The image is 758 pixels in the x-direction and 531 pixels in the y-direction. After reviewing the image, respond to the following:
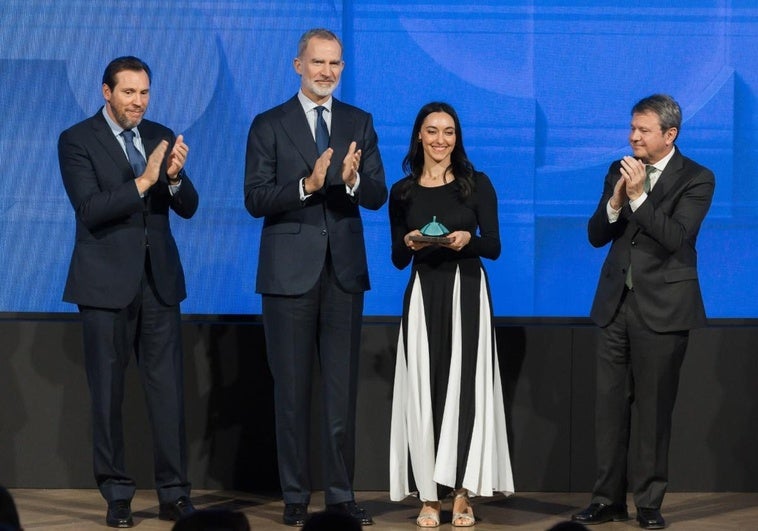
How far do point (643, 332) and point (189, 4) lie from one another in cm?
255

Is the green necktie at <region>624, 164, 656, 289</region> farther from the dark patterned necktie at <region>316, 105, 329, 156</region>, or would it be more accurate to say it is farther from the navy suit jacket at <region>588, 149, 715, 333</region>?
the dark patterned necktie at <region>316, 105, 329, 156</region>

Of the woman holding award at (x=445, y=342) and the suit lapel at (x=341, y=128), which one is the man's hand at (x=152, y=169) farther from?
Result: the woman holding award at (x=445, y=342)

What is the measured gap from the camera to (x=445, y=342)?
5105 mm

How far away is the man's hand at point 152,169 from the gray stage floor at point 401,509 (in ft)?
4.29

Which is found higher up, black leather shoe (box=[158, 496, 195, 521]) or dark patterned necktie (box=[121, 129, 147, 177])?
dark patterned necktie (box=[121, 129, 147, 177])

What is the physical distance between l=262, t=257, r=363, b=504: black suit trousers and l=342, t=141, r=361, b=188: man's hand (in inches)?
15.1

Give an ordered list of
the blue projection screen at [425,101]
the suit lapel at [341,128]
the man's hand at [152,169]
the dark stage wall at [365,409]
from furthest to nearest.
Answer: the blue projection screen at [425,101] → the dark stage wall at [365,409] → the suit lapel at [341,128] → the man's hand at [152,169]

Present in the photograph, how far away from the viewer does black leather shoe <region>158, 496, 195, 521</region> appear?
512 cm

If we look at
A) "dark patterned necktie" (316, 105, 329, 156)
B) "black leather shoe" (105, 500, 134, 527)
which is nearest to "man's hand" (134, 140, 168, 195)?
"dark patterned necktie" (316, 105, 329, 156)

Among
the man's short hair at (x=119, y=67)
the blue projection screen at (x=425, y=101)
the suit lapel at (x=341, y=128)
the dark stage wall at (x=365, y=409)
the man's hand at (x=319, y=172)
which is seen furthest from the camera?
the blue projection screen at (x=425, y=101)

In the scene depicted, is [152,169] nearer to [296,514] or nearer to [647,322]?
[296,514]

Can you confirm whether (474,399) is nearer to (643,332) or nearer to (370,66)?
(643,332)

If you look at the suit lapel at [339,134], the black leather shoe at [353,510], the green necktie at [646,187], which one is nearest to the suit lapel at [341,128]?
the suit lapel at [339,134]

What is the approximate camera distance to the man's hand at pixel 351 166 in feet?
15.7
